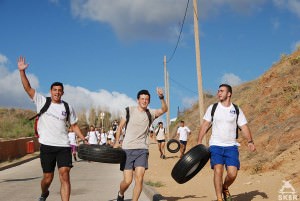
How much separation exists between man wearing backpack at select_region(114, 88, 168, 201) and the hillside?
3.34 m

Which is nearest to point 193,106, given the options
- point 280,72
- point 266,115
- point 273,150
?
point 280,72

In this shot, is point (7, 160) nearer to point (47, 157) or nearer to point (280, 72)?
point (280, 72)

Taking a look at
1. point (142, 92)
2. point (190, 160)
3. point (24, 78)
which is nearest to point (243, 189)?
point (190, 160)

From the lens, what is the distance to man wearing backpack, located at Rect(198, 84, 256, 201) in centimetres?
727

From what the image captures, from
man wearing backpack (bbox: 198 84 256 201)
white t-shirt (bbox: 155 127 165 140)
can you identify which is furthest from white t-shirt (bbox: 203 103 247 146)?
white t-shirt (bbox: 155 127 165 140)

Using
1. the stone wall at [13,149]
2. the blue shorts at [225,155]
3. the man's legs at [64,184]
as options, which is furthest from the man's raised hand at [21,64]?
the stone wall at [13,149]

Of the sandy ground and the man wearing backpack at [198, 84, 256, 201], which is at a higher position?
the man wearing backpack at [198, 84, 256, 201]

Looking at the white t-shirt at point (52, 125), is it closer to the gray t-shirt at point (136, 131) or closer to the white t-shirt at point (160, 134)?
the gray t-shirt at point (136, 131)

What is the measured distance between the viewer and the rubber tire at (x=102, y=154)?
7547 millimetres

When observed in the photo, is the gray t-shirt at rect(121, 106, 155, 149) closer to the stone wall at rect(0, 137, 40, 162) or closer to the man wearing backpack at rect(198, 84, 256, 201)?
the man wearing backpack at rect(198, 84, 256, 201)

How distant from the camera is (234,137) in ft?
24.1

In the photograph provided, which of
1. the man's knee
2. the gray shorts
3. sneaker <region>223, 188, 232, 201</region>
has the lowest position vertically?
sneaker <region>223, 188, 232, 201</region>

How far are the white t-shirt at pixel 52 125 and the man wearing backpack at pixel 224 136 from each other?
205cm

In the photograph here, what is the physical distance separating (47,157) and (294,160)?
6164mm
